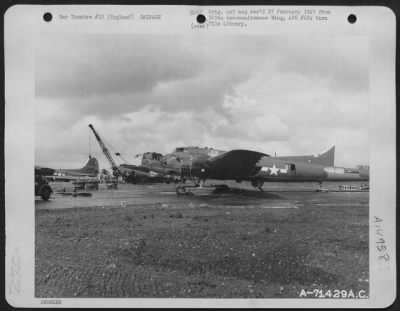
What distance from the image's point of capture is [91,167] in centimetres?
343

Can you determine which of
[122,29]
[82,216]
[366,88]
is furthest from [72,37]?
[366,88]

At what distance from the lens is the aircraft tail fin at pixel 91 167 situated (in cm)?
321

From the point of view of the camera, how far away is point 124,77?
277 cm

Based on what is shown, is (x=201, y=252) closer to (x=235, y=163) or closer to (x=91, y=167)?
(x=235, y=163)

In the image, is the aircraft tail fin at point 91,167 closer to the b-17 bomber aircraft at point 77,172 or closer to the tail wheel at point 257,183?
the b-17 bomber aircraft at point 77,172

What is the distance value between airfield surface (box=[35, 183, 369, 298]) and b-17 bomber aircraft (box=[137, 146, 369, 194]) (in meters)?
0.51

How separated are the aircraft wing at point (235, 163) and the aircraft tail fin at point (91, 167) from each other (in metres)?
1.29

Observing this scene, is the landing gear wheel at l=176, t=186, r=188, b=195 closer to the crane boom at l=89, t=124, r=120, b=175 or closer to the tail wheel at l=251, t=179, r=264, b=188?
the crane boom at l=89, t=124, r=120, b=175

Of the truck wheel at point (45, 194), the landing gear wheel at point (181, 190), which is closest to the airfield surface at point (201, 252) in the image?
the truck wheel at point (45, 194)

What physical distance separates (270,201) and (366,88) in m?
1.38

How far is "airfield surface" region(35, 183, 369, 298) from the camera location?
8.70ft

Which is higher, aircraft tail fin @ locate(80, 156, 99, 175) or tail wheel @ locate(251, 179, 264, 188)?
aircraft tail fin @ locate(80, 156, 99, 175)

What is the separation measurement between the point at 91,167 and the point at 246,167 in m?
1.77

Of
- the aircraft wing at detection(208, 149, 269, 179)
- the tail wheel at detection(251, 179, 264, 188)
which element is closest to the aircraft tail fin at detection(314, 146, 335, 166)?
the aircraft wing at detection(208, 149, 269, 179)
